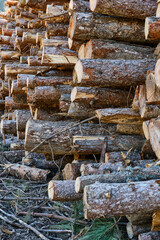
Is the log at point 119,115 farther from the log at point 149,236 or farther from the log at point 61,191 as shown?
the log at point 149,236

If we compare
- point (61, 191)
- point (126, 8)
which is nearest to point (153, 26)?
point (126, 8)

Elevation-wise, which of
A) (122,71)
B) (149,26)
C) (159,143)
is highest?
(149,26)

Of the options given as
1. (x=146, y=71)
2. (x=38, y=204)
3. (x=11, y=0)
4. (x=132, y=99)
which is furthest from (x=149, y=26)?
(x=11, y=0)

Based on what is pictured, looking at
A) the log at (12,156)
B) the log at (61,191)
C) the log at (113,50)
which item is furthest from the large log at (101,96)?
the log at (12,156)

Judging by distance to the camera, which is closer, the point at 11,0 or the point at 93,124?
the point at 93,124

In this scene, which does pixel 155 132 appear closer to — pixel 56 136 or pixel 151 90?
pixel 151 90

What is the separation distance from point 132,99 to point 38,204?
192cm

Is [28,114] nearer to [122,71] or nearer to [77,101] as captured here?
[77,101]

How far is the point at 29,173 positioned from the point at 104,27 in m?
2.55

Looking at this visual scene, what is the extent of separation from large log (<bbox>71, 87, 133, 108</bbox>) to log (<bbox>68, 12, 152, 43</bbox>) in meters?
0.74

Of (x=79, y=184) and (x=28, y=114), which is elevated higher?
(x=79, y=184)

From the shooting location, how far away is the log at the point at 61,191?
3080mm

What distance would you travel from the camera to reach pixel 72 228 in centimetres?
316

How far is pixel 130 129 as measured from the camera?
3930 mm
